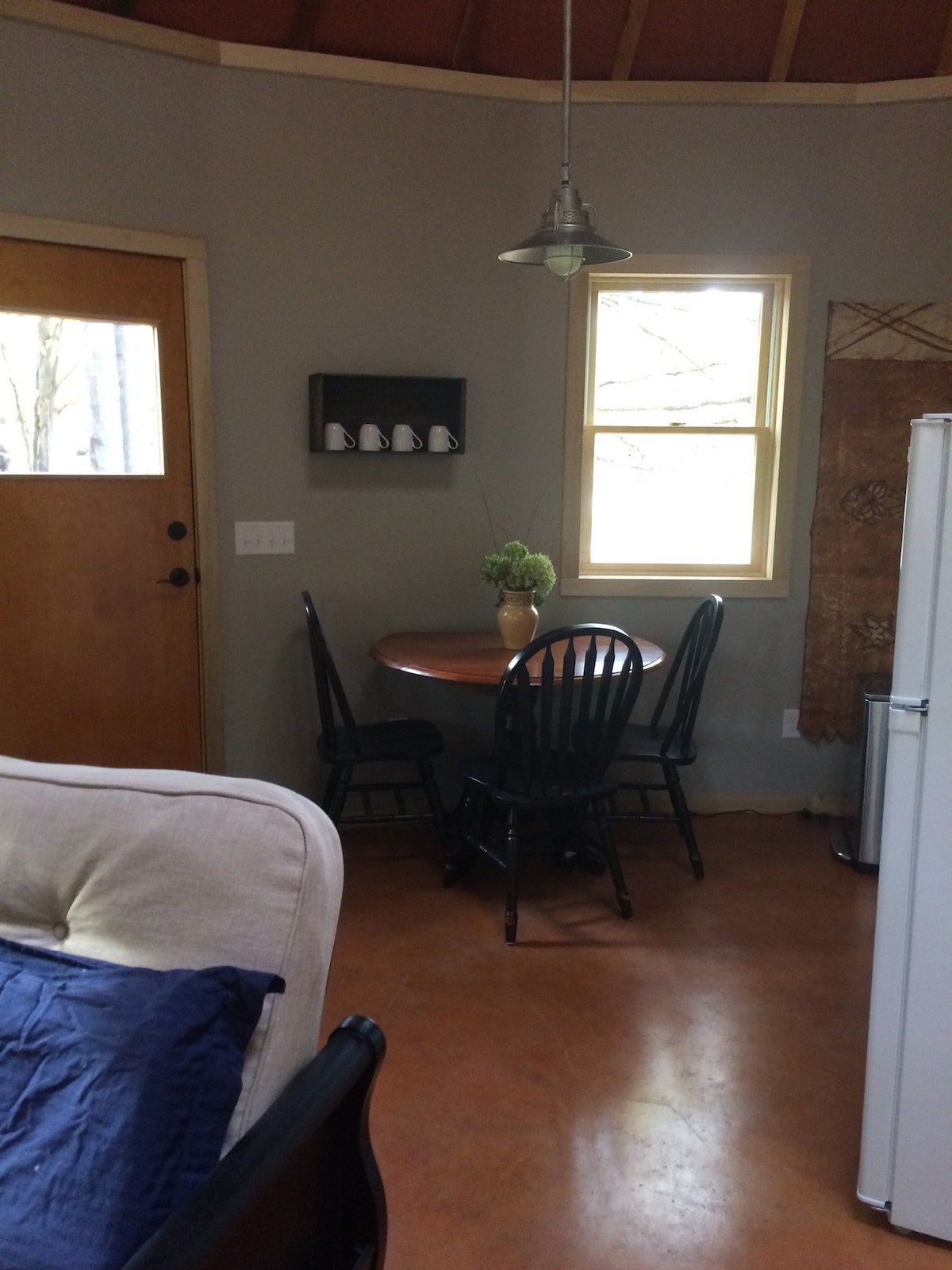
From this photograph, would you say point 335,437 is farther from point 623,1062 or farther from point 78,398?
point 623,1062

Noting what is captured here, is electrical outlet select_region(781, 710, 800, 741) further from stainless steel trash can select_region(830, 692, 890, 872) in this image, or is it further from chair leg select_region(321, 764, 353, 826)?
chair leg select_region(321, 764, 353, 826)

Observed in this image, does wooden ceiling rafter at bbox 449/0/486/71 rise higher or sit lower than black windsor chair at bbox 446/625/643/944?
higher

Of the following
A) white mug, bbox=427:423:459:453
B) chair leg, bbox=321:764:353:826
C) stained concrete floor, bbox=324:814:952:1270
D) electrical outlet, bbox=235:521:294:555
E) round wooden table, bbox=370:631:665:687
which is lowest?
stained concrete floor, bbox=324:814:952:1270

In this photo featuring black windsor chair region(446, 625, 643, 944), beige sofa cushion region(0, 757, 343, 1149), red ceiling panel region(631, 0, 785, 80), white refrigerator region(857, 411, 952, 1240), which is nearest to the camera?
beige sofa cushion region(0, 757, 343, 1149)

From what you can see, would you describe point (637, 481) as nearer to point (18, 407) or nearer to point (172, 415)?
point (172, 415)

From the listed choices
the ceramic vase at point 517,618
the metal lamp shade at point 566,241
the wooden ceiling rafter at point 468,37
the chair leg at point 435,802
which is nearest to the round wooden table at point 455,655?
the ceramic vase at point 517,618

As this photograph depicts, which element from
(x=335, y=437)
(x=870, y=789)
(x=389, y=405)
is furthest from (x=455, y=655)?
(x=870, y=789)

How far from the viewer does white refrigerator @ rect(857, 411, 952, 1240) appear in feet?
5.52

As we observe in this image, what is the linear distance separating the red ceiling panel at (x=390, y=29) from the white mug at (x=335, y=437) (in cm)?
127

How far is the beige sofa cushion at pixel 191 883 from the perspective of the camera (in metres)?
1.26

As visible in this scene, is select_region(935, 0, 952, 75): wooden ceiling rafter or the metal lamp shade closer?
the metal lamp shade

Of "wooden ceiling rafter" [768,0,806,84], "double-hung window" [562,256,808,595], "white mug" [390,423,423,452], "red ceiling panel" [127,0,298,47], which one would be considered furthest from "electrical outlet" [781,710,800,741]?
"red ceiling panel" [127,0,298,47]

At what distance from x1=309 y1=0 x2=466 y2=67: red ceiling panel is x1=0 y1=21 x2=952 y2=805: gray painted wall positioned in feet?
0.45

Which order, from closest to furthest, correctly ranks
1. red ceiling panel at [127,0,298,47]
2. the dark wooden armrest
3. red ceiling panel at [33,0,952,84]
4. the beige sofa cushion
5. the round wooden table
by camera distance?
the dark wooden armrest, the beige sofa cushion, the round wooden table, red ceiling panel at [127,0,298,47], red ceiling panel at [33,0,952,84]
